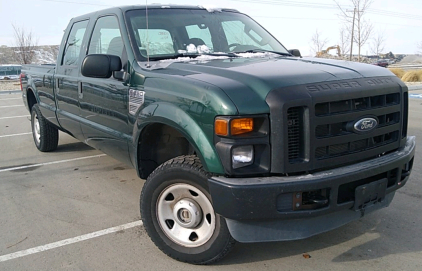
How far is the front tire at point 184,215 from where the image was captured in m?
3.00

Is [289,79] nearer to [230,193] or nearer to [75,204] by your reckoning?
[230,193]

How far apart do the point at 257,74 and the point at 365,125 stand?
0.86 meters

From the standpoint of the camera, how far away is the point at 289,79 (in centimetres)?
289

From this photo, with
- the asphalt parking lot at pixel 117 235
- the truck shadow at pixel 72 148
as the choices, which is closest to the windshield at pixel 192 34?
the asphalt parking lot at pixel 117 235

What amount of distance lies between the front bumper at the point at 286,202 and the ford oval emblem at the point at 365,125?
0.25 m

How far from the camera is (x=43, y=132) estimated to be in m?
6.65

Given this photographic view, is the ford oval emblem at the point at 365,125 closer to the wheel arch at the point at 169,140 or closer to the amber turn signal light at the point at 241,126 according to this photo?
the amber turn signal light at the point at 241,126

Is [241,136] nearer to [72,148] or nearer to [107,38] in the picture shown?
[107,38]

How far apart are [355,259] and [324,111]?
1.22m

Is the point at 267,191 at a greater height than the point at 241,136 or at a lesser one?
lesser

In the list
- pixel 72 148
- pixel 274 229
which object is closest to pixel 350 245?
pixel 274 229

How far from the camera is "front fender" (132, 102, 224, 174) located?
2807 mm

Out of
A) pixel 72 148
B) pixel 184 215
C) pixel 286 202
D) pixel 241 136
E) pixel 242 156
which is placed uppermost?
pixel 241 136

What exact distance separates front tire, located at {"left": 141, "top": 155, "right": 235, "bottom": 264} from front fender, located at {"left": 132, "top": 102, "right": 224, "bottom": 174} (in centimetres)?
15
